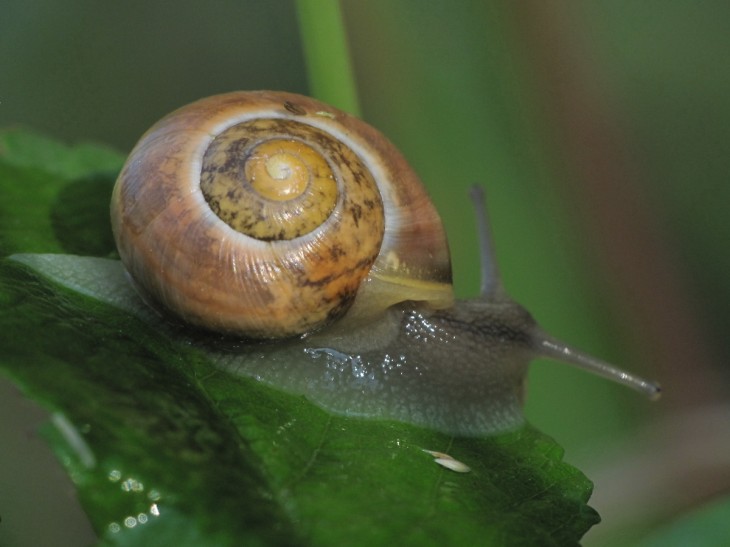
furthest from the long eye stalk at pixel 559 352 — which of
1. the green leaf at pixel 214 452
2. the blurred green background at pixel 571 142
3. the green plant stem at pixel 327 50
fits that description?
the green plant stem at pixel 327 50

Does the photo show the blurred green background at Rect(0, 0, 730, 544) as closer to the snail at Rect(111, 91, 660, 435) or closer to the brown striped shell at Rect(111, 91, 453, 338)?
the snail at Rect(111, 91, 660, 435)

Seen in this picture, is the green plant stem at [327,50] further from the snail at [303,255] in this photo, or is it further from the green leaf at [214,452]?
the green leaf at [214,452]

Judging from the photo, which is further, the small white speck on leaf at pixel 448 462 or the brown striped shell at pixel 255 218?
the brown striped shell at pixel 255 218

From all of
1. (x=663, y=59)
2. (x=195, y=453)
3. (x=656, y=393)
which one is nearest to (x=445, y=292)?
(x=656, y=393)

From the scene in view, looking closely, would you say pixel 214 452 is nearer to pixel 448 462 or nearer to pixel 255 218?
pixel 448 462

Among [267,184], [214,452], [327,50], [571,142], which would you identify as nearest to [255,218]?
[267,184]

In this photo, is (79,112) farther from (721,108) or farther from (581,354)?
(721,108)

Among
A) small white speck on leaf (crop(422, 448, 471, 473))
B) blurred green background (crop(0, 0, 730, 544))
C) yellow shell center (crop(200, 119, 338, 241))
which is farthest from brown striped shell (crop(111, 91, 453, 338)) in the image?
blurred green background (crop(0, 0, 730, 544))
